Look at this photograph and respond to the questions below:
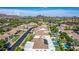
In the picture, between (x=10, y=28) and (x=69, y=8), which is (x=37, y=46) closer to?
(x=10, y=28)

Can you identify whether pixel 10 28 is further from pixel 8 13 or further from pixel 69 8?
pixel 69 8

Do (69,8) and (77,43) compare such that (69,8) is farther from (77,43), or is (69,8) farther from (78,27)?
(77,43)

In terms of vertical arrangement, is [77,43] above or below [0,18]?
below

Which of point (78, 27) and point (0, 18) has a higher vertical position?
point (0, 18)
